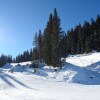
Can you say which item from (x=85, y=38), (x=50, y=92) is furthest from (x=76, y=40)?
(x=50, y=92)

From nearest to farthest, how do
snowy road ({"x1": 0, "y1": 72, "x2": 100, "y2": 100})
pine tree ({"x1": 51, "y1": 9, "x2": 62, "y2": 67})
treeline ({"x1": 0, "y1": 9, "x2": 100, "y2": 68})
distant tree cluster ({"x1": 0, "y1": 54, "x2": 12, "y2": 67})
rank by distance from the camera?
snowy road ({"x1": 0, "y1": 72, "x2": 100, "y2": 100}) < pine tree ({"x1": 51, "y1": 9, "x2": 62, "y2": 67}) < treeline ({"x1": 0, "y1": 9, "x2": 100, "y2": 68}) < distant tree cluster ({"x1": 0, "y1": 54, "x2": 12, "y2": 67})

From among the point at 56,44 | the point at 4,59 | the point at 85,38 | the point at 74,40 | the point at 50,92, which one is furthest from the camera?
the point at 4,59

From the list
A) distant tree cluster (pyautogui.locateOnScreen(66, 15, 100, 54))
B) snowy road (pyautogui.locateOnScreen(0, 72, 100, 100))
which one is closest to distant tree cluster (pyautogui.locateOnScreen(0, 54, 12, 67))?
distant tree cluster (pyautogui.locateOnScreen(66, 15, 100, 54))

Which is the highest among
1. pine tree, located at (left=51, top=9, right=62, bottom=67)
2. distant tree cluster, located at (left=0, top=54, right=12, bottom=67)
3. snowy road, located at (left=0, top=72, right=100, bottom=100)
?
distant tree cluster, located at (left=0, top=54, right=12, bottom=67)

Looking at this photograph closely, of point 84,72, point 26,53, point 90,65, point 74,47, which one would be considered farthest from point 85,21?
point 26,53

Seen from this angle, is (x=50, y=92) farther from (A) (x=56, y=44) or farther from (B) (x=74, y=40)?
(B) (x=74, y=40)

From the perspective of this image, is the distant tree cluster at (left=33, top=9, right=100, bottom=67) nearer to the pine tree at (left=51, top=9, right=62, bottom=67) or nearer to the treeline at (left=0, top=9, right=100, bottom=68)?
the treeline at (left=0, top=9, right=100, bottom=68)

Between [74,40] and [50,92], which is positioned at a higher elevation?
[74,40]

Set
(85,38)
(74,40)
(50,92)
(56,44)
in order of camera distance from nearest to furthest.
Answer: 1. (50,92)
2. (56,44)
3. (85,38)
4. (74,40)

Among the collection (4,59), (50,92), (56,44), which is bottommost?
(50,92)

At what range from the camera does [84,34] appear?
8056 cm

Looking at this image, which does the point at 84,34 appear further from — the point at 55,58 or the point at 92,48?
the point at 55,58

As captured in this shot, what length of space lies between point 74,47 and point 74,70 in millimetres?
49905

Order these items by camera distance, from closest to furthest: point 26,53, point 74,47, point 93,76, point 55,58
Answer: point 93,76, point 55,58, point 74,47, point 26,53
